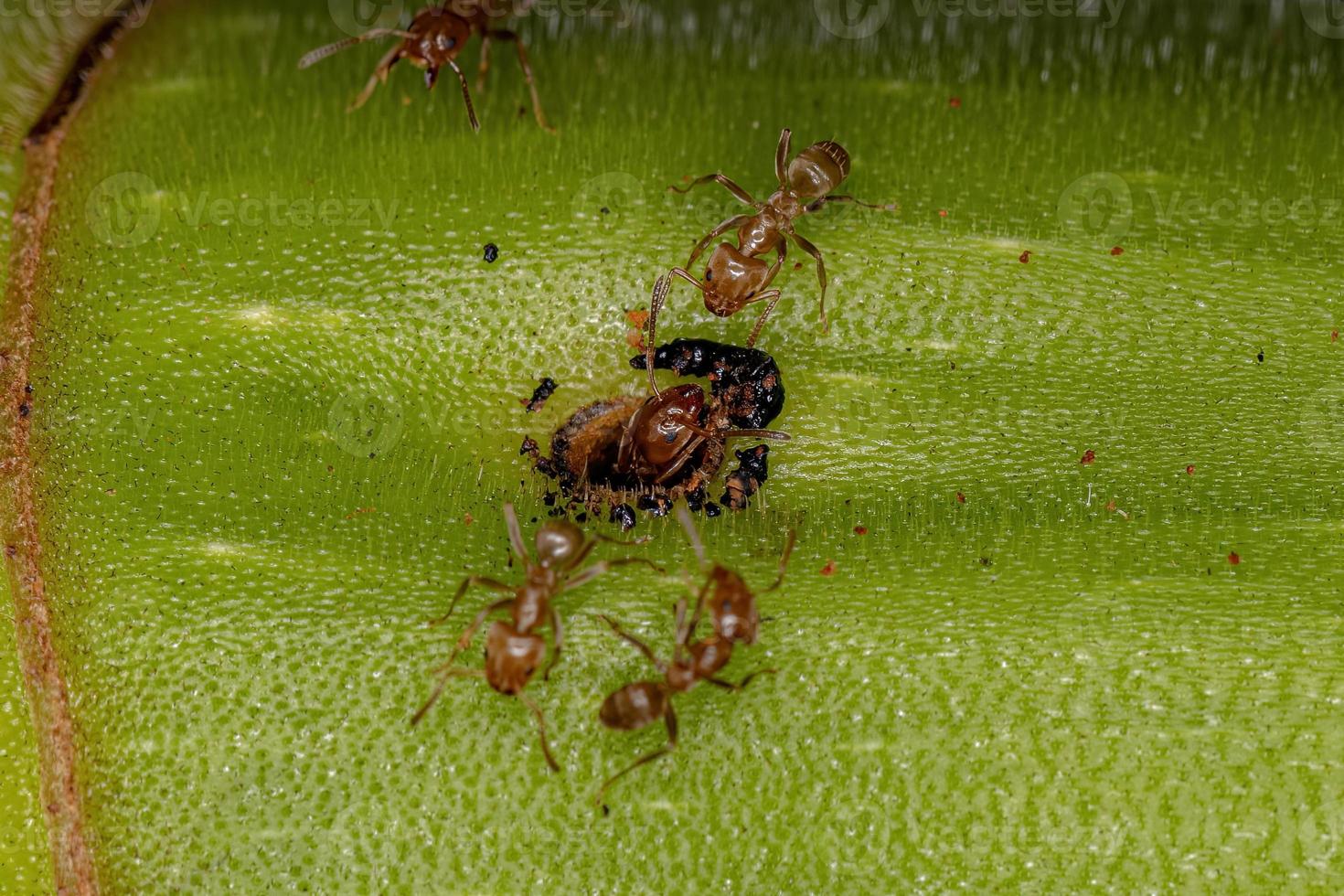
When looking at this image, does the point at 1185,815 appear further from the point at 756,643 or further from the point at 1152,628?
the point at 756,643

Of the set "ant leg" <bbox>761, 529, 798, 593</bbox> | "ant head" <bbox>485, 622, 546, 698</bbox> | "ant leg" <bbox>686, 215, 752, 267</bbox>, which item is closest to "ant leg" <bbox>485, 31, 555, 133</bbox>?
"ant leg" <bbox>686, 215, 752, 267</bbox>

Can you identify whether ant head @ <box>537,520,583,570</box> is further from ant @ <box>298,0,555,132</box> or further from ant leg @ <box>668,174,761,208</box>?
ant @ <box>298,0,555,132</box>

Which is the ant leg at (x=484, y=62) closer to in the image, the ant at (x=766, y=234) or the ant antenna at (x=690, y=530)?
the ant at (x=766, y=234)

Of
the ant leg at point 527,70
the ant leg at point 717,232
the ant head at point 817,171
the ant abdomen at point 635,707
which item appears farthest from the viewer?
the ant leg at point 527,70

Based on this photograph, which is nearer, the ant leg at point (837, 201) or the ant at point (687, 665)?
the ant at point (687, 665)

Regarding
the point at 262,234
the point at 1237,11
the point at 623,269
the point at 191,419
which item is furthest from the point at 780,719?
the point at 1237,11

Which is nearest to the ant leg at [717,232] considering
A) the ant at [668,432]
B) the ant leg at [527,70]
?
the ant at [668,432]

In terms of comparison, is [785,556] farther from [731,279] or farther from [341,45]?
[341,45]
